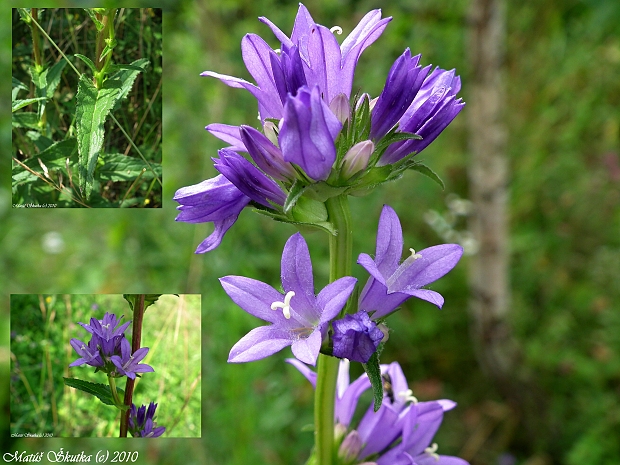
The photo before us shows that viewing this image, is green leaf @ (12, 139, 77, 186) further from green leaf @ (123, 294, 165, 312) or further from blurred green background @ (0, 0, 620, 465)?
blurred green background @ (0, 0, 620, 465)

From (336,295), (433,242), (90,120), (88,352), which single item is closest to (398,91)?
(336,295)

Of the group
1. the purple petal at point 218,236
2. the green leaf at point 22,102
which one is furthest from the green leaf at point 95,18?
the purple petal at point 218,236

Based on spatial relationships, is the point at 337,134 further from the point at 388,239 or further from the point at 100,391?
the point at 100,391

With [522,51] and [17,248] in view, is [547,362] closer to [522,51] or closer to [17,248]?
[522,51]

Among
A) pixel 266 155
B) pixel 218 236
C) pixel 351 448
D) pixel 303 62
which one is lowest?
pixel 351 448

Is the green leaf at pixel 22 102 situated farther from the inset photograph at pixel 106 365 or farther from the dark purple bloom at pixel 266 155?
the dark purple bloom at pixel 266 155

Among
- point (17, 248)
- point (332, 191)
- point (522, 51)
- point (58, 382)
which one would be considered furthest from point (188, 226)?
point (522, 51)

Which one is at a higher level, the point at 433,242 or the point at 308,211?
the point at 308,211
